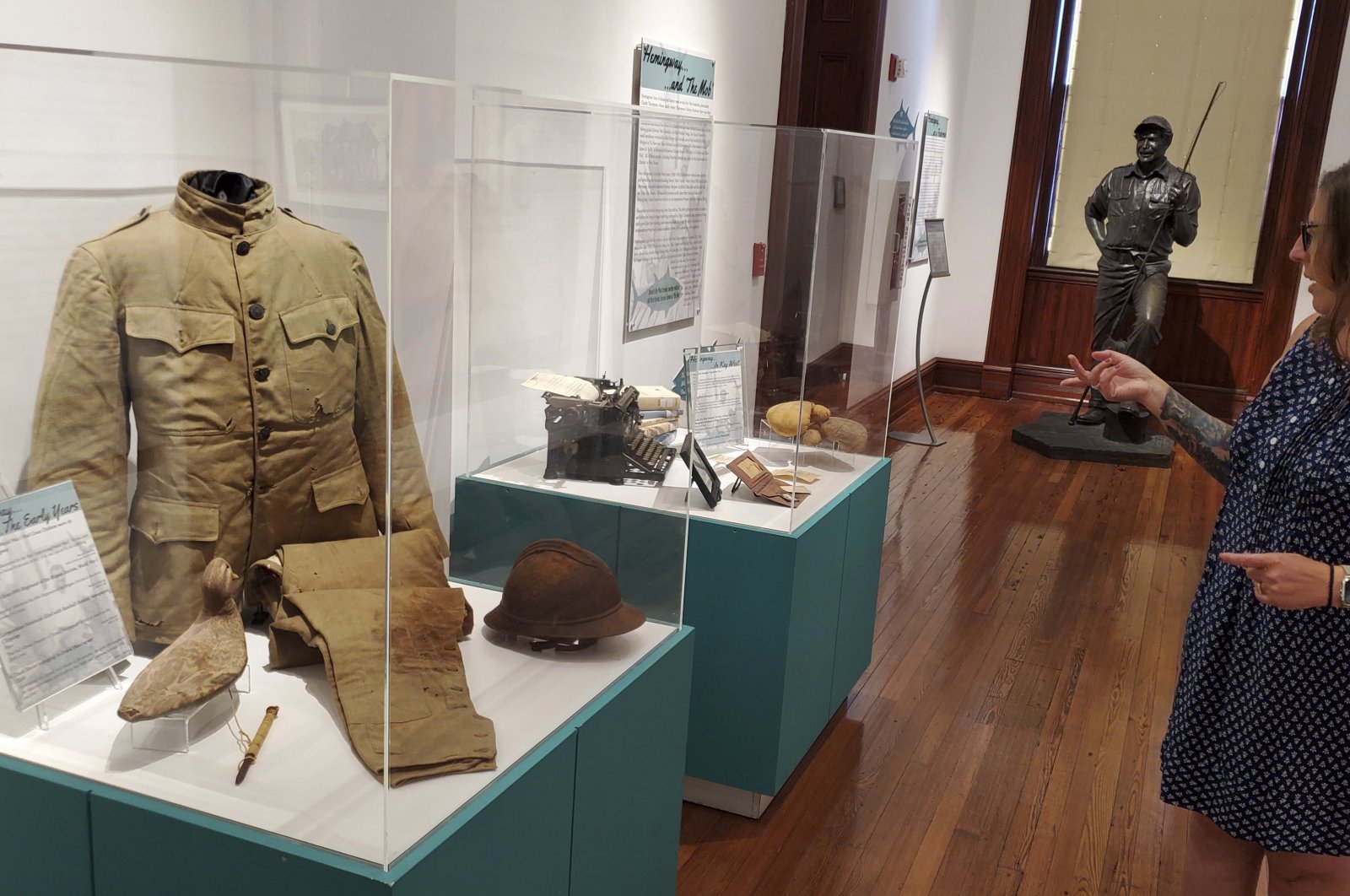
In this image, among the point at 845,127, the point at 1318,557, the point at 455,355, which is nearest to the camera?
the point at 455,355

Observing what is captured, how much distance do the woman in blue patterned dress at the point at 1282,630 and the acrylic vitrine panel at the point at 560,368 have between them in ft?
2.93

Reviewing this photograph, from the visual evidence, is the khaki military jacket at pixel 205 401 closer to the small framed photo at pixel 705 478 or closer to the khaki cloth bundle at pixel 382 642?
the khaki cloth bundle at pixel 382 642

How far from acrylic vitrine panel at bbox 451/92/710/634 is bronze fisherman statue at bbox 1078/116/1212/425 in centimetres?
573

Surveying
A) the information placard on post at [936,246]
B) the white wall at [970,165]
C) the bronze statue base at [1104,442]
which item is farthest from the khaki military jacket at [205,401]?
the white wall at [970,165]

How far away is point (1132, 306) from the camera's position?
7.21m

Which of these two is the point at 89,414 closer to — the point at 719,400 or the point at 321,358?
the point at 321,358

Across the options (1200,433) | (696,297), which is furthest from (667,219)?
(1200,433)

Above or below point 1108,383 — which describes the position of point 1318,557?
below

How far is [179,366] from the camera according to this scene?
1.39 metres

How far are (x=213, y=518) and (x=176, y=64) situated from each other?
54 centimetres

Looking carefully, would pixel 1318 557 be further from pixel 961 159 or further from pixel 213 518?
pixel 961 159

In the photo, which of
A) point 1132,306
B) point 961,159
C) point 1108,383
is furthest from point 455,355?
point 961,159

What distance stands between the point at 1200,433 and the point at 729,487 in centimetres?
122

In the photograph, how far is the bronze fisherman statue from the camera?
23.0 feet
